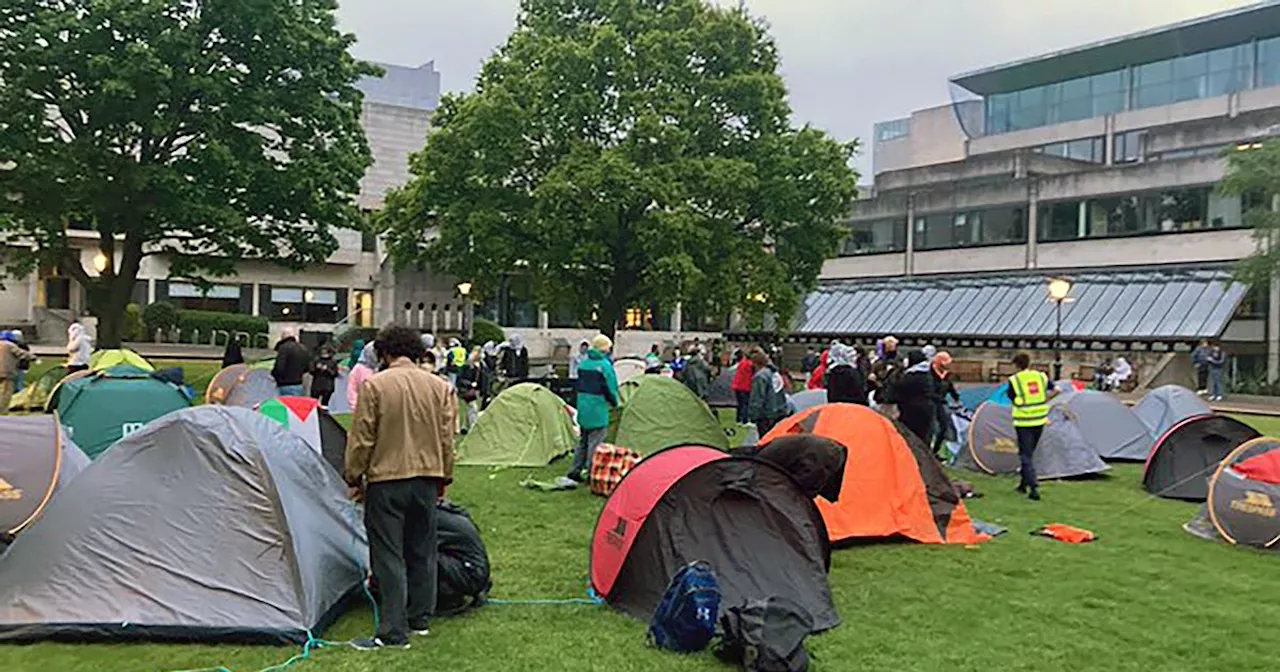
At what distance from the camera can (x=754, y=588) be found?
22.5 feet

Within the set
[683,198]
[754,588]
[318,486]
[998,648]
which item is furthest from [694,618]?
[683,198]

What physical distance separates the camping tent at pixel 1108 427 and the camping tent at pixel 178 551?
12475 mm

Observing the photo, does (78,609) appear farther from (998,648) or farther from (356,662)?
(998,648)

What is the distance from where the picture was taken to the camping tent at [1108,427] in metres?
15.7

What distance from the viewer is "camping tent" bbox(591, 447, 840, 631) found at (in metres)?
6.94

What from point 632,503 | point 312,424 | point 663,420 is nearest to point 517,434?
point 663,420

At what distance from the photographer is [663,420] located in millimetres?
13750

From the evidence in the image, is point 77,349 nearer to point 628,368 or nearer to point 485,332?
point 628,368

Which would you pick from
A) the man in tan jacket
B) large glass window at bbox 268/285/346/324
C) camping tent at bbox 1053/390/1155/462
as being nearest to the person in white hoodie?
the man in tan jacket

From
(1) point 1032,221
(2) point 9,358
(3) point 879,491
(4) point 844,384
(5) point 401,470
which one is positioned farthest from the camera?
(1) point 1032,221

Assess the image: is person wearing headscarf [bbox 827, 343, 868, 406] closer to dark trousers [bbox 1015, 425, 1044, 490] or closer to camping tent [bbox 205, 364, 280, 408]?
dark trousers [bbox 1015, 425, 1044, 490]

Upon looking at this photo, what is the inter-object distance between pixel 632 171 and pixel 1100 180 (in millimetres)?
27083

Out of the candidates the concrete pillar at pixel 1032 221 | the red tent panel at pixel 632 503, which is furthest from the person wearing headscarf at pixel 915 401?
the concrete pillar at pixel 1032 221

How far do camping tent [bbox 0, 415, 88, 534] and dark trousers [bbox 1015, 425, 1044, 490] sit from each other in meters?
9.83
